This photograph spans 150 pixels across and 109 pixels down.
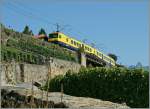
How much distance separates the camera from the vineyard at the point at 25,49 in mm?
27200

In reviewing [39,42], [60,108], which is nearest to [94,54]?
[39,42]

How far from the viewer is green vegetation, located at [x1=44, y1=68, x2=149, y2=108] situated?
12234 mm

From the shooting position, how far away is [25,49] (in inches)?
1224

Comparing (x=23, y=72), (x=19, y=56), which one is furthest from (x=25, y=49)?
(x=23, y=72)

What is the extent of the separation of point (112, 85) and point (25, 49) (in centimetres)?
1844

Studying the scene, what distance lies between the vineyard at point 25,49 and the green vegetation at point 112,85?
37.8 ft

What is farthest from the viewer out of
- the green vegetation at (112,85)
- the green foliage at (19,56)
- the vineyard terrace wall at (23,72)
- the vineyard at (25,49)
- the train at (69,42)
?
the train at (69,42)

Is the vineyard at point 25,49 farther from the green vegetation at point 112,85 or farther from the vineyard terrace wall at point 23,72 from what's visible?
the green vegetation at point 112,85

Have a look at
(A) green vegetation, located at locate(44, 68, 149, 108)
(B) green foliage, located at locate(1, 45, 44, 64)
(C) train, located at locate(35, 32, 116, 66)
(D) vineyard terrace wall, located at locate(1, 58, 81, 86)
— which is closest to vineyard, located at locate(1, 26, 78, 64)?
(B) green foliage, located at locate(1, 45, 44, 64)

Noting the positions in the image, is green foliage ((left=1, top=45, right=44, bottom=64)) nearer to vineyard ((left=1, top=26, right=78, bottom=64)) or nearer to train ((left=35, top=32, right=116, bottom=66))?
vineyard ((left=1, top=26, right=78, bottom=64))

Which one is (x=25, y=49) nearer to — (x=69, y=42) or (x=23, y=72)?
(x=23, y=72)

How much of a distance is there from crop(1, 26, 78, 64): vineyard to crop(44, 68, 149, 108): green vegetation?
1151cm

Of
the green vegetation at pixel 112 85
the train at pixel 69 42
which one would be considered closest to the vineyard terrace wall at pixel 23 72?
the green vegetation at pixel 112 85

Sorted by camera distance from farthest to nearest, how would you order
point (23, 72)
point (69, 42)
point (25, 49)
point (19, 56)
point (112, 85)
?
point (69, 42) < point (25, 49) < point (19, 56) < point (23, 72) < point (112, 85)
